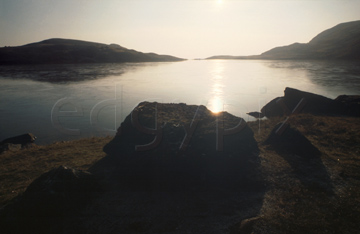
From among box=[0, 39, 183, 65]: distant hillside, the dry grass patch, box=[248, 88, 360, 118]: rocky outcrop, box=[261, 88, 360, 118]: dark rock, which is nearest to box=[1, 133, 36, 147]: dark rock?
the dry grass patch

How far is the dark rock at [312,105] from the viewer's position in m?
25.2

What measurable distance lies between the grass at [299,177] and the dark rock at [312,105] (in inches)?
309

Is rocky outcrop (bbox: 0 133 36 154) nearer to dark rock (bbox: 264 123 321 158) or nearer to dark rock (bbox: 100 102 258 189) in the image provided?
dark rock (bbox: 100 102 258 189)

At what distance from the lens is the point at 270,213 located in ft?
27.5

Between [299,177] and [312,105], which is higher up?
[312,105]

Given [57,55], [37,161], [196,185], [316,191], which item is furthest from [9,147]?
[57,55]

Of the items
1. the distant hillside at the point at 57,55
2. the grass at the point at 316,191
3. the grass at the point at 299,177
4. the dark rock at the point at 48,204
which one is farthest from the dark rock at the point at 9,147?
the distant hillside at the point at 57,55

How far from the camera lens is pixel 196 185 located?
412 inches

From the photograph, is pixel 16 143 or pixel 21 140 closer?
pixel 16 143

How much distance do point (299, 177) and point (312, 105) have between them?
1961 cm

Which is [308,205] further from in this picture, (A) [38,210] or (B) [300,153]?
(A) [38,210]

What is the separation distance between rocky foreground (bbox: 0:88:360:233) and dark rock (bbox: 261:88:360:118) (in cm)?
1169

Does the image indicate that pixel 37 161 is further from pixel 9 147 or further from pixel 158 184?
pixel 158 184

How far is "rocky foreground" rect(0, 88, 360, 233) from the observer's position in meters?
7.90
